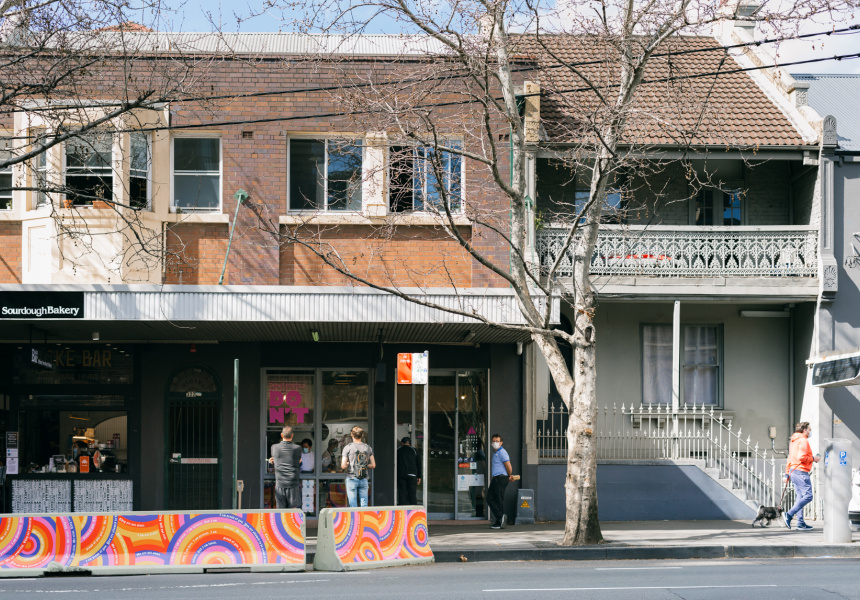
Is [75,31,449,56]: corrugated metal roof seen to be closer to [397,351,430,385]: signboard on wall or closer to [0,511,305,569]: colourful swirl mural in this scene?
[397,351,430,385]: signboard on wall

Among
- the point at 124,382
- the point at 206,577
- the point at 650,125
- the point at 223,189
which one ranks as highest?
the point at 650,125

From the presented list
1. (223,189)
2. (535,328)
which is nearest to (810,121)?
(535,328)

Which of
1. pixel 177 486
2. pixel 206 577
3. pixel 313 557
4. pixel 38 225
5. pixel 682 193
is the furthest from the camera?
pixel 682 193

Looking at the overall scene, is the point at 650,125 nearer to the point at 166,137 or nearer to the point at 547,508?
the point at 547,508

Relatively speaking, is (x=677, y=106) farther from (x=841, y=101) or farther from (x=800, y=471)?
(x=800, y=471)

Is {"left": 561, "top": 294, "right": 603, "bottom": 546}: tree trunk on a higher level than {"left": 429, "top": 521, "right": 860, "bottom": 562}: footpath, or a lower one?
higher

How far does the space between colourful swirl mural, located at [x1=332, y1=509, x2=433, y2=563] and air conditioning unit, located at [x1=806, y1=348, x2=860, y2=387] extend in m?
7.08

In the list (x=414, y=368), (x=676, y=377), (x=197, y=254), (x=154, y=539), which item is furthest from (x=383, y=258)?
(x=154, y=539)

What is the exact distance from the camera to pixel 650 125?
1752 cm

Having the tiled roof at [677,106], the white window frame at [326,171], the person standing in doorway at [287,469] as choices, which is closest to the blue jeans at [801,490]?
the tiled roof at [677,106]

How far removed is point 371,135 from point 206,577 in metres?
7.45

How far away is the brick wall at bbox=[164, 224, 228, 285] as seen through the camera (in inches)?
612

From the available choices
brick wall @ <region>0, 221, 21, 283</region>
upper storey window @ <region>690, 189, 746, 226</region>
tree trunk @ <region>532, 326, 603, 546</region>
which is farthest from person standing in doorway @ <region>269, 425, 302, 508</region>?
upper storey window @ <region>690, 189, 746, 226</region>

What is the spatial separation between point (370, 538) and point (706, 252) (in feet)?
28.1
